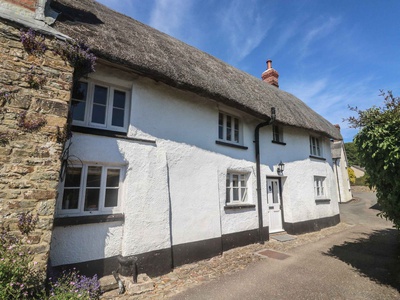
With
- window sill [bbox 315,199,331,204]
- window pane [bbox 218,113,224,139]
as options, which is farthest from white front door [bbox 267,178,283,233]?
window pane [bbox 218,113,224,139]

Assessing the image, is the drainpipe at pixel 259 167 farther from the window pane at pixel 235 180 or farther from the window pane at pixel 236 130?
the window pane at pixel 235 180

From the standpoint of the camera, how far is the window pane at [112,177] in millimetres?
4925

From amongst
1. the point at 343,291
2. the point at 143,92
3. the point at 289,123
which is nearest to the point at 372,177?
the point at 343,291

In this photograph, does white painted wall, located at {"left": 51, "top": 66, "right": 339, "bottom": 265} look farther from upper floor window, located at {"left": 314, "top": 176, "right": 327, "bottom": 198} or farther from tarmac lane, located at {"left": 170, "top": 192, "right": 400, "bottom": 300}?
upper floor window, located at {"left": 314, "top": 176, "right": 327, "bottom": 198}

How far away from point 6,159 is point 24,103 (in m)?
0.94

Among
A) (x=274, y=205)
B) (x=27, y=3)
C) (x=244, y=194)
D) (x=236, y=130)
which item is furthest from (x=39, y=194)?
(x=274, y=205)

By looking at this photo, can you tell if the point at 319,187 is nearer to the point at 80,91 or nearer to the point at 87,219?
the point at 87,219

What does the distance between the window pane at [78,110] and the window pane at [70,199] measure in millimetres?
1575

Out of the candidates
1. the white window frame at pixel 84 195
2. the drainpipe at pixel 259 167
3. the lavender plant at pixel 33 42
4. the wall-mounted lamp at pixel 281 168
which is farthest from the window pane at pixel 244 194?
the lavender plant at pixel 33 42

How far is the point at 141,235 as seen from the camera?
4930 millimetres

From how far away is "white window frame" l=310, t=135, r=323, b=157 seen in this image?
1155cm

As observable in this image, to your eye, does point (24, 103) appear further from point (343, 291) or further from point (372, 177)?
point (372, 177)

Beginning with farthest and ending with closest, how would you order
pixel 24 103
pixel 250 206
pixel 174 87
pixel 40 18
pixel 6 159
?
pixel 250 206
pixel 174 87
pixel 40 18
pixel 24 103
pixel 6 159

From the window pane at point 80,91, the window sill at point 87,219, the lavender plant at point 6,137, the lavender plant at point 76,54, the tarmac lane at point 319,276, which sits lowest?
the tarmac lane at point 319,276
